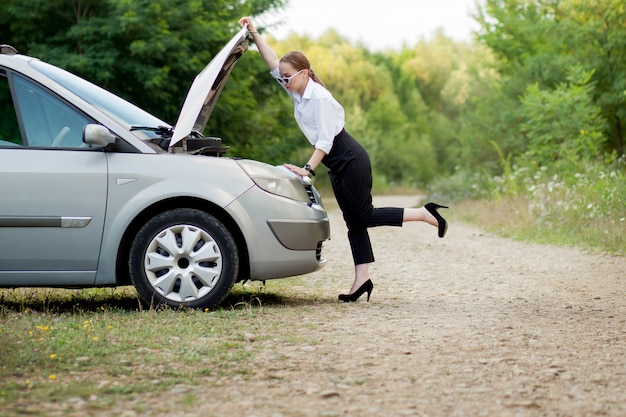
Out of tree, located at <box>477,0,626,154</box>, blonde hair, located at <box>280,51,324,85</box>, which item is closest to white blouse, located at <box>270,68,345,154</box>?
blonde hair, located at <box>280,51,324,85</box>

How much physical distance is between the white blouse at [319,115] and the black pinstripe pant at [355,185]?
0.46ft

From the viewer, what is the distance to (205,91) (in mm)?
6660

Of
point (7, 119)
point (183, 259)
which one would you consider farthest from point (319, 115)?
point (7, 119)

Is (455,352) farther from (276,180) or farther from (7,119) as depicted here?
(7,119)

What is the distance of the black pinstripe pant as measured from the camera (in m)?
6.88

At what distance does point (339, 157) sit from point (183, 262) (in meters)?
1.48

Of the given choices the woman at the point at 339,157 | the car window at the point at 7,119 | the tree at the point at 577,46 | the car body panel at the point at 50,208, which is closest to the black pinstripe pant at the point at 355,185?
the woman at the point at 339,157

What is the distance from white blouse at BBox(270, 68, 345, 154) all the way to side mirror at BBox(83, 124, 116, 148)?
1393mm

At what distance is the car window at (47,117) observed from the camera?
20.3 ft

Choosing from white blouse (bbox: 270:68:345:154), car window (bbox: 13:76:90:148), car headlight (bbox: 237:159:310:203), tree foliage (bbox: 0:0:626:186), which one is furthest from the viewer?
tree foliage (bbox: 0:0:626:186)

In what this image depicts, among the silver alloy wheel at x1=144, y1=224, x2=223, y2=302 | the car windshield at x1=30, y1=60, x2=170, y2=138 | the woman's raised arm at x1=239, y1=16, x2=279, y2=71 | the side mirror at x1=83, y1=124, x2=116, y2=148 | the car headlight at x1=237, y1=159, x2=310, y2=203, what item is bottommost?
the silver alloy wheel at x1=144, y1=224, x2=223, y2=302

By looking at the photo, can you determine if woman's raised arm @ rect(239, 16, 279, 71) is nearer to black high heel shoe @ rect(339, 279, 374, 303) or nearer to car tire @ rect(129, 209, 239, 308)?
car tire @ rect(129, 209, 239, 308)

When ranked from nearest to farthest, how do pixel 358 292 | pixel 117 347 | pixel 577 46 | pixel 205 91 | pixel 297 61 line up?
1. pixel 117 347
2. pixel 205 91
3. pixel 297 61
4. pixel 358 292
5. pixel 577 46

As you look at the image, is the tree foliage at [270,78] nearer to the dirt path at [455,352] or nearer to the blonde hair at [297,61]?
the dirt path at [455,352]
